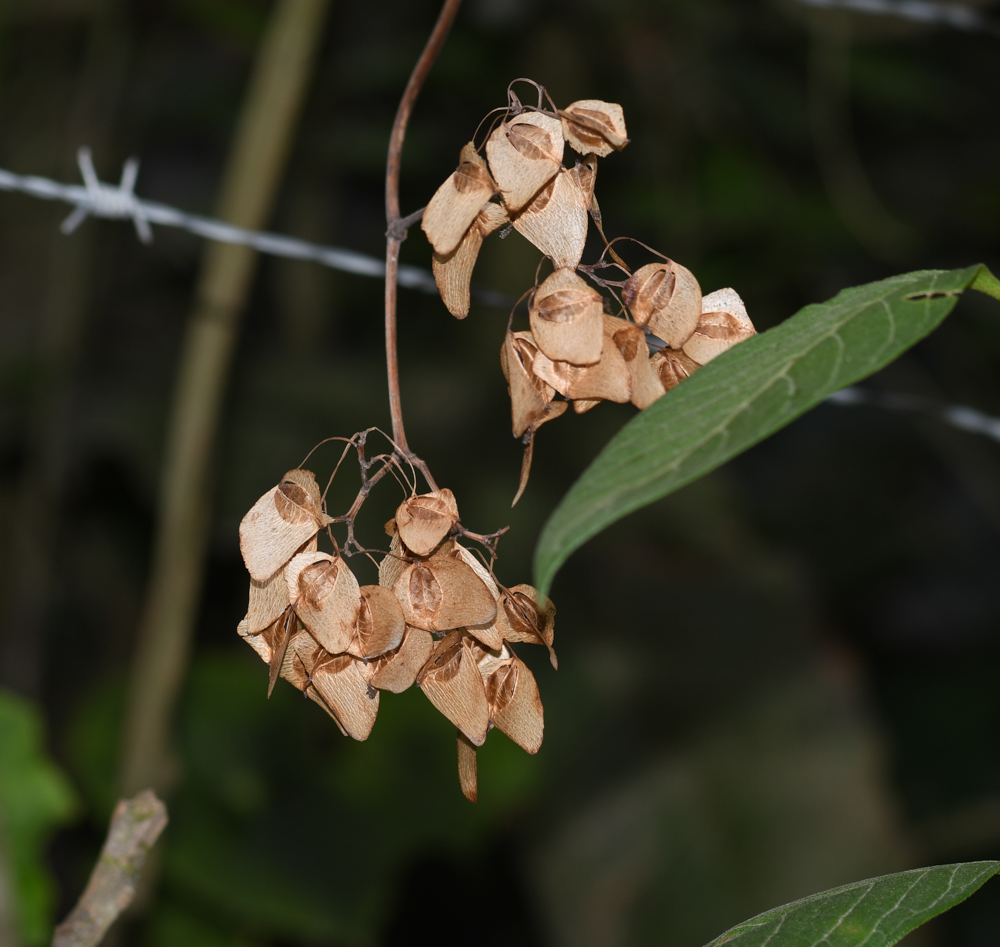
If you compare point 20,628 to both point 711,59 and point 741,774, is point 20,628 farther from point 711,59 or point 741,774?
point 711,59

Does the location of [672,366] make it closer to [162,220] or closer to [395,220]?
[395,220]

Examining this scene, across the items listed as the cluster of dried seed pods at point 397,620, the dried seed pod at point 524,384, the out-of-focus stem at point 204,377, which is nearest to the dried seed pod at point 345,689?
the cluster of dried seed pods at point 397,620

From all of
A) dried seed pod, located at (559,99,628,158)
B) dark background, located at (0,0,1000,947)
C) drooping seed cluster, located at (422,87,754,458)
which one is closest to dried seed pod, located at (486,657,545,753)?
drooping seed cluster, located at (422,87,754,458)

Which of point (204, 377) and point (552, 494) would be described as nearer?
point (204, 377)

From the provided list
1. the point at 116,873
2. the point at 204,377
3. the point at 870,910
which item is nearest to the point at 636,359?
the point at 870,910

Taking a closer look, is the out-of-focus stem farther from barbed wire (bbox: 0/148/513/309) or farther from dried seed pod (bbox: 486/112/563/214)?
dried seed pod (bbox: 486/112/563/214)

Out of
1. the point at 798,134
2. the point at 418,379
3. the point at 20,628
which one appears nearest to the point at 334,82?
the point at 418,379

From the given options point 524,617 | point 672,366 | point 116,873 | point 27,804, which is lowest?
point 27,804
